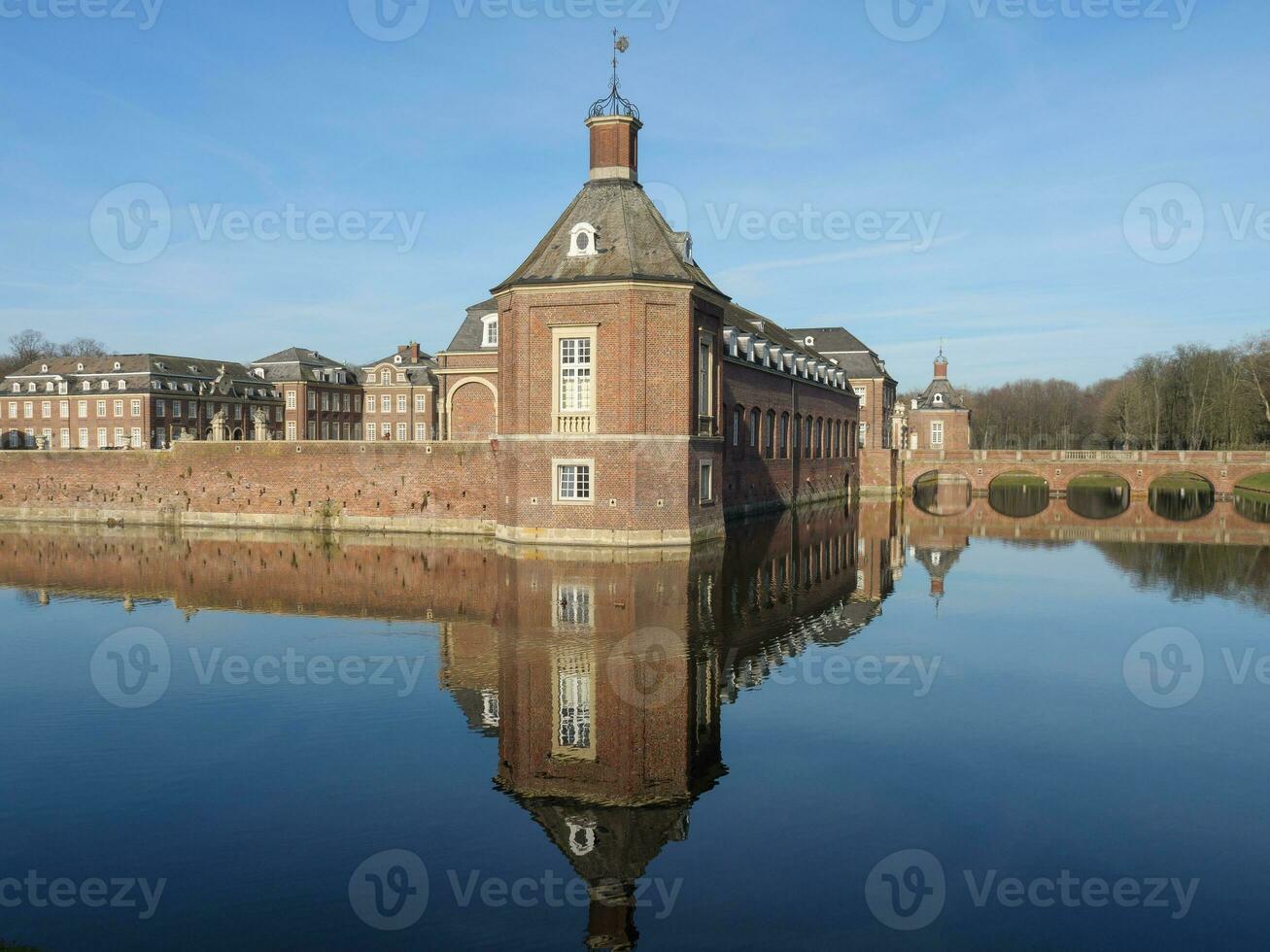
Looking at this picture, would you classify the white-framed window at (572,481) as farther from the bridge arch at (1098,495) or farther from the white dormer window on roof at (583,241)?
the bridge arch at (1098,495)

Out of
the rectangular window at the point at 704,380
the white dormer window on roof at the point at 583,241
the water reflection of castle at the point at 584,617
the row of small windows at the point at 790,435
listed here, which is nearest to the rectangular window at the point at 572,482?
the water reflection of castle at the point at 584,617

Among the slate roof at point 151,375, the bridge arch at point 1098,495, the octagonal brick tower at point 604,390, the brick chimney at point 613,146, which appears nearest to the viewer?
the octagonal brick tower at point 604,390

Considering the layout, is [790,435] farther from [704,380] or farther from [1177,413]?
[1177,413]

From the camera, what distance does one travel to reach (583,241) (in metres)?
29.0

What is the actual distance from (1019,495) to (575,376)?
46.3m

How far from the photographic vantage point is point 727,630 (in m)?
16.8

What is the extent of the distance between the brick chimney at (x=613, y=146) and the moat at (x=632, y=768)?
15.1 metres

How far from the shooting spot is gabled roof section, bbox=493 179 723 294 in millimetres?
28297

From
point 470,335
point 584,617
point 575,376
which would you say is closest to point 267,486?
point 470,335

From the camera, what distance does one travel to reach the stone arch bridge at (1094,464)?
192ft

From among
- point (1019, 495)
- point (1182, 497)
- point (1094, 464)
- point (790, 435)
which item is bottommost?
Answer: point (1182, 497)

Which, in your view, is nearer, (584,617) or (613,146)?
(584,617)

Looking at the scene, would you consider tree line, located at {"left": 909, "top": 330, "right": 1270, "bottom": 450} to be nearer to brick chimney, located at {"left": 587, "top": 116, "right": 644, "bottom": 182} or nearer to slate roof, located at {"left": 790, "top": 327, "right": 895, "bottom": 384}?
slate roof, located at {"left": 790, "top": 327, "right": 895, "bottom": 384}

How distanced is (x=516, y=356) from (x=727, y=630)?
1465cm
